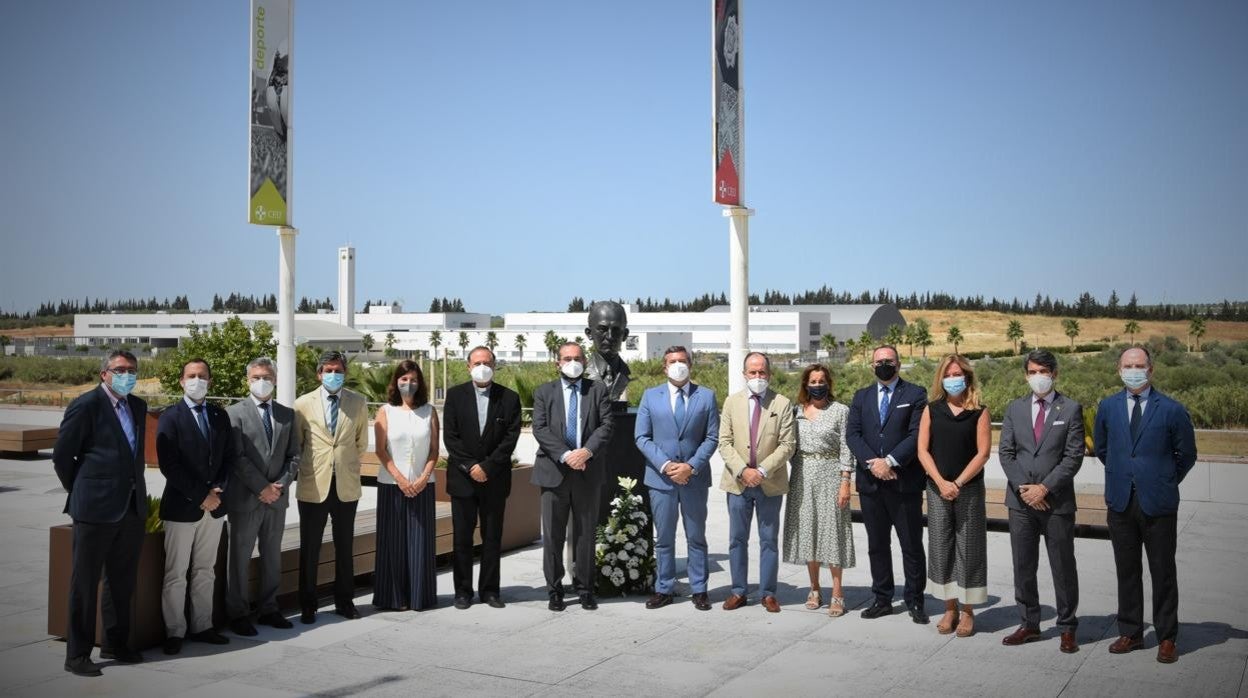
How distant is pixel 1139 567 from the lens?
6.53m

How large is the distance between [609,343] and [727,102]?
3.68m

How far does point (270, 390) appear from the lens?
7176 mm

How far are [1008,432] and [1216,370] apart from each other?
34.3 meters

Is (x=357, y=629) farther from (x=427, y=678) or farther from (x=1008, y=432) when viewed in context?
(x=1008, y=432)

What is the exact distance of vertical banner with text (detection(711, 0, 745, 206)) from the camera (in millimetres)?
11062

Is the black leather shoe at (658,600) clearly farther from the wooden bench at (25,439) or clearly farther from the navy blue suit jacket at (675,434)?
the wooden bench at (25,439)

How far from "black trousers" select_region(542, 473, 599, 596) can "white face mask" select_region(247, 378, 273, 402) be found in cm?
206

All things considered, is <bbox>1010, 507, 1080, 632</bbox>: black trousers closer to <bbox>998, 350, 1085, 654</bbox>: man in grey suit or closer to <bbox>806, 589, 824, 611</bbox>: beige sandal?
<bbox>998, 350, 1085, 654</bbox>: man in grey suit

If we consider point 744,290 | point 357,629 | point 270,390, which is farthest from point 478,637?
point 744,290

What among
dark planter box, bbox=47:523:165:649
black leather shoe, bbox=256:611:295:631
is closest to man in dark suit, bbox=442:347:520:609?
black leather shoe, bbox=256:611:295:631

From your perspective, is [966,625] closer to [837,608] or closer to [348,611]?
[837,608]

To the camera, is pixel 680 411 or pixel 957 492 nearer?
pixel 957 492

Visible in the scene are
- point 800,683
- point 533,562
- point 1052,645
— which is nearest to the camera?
point 800,683

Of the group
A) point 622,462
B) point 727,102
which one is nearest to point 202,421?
point 622,462
